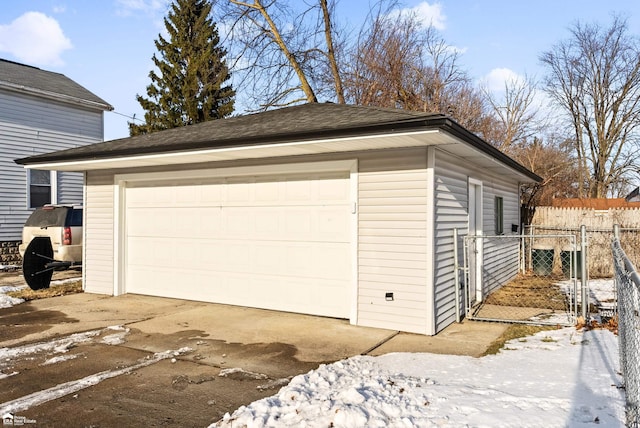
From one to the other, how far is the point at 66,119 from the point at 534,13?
1580 centimetres

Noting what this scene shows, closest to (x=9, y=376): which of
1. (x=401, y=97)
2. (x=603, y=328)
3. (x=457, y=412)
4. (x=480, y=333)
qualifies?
(x=457, y=412)

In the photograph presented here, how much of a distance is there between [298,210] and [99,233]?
15.1 feet

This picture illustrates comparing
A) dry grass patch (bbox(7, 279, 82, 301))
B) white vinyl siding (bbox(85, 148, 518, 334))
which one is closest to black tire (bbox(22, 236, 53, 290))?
dry grass patch (bbox(7, 279, 82, 301))

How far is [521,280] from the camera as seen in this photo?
36.9 ft

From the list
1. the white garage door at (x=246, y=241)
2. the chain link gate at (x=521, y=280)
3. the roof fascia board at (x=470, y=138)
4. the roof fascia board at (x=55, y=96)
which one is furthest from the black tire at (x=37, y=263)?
the roof fascia board at (x=470, y=138)

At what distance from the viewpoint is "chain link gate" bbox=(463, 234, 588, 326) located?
7008 mm

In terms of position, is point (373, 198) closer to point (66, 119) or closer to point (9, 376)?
point (9, 376)

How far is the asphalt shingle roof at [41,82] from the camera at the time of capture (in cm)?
1450

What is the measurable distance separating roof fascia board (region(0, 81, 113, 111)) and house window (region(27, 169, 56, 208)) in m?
2.46

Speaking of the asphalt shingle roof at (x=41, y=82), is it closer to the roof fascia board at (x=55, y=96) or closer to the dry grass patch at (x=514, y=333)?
the roof fascia board at (x=55, y=96)

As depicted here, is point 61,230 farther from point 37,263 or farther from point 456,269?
point 456,269

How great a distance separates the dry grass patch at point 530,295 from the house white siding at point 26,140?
13720 millimetres

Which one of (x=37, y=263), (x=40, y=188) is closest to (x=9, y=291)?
(x=37, y=263)

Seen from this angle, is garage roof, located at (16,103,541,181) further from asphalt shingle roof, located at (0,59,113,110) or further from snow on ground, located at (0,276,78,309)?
asphalt shingle roof, located at (0,59,113,110)
